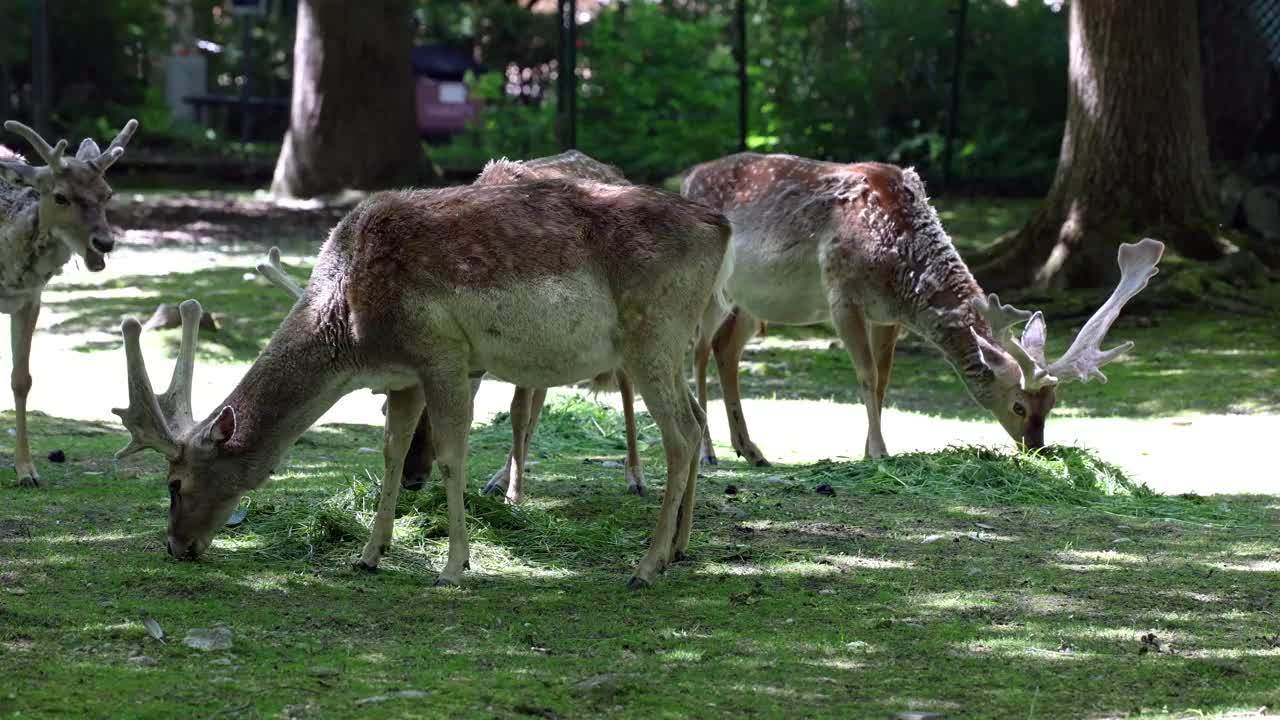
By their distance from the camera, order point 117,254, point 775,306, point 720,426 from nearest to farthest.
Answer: point 775,306 → point 720,426 → point 117,254

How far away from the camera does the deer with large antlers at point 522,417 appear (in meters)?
8.32

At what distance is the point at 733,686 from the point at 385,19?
59.1 feet

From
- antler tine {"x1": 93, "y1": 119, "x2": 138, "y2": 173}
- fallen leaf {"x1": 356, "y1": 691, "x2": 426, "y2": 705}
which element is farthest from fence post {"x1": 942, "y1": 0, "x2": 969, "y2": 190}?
fallen leaf {"x1": 356, "y1": 691, "x2": 426, "y2": 705}

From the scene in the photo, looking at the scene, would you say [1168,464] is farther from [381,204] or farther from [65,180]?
[65,180]

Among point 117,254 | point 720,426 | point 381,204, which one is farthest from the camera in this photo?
point 117,254

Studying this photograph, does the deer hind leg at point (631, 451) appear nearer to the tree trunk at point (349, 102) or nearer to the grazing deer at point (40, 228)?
the grazing deer at point (40, 228)

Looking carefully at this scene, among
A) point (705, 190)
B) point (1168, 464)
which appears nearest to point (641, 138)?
point (705, 190)

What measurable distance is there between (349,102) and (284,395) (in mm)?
15570

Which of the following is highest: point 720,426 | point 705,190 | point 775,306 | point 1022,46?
point 1022,46

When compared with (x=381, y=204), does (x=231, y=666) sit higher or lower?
lower

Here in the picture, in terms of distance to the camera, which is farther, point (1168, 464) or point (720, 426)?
point (720, 426)

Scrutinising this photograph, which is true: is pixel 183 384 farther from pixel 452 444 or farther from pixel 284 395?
pixel 452 444

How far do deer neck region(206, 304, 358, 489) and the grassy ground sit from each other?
514 millimetres

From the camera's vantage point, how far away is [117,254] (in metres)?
18.8
